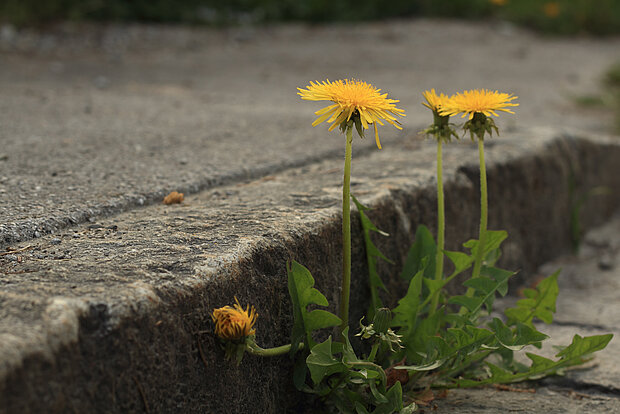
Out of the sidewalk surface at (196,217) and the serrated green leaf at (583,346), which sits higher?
the sidewalk surface at (196,217)

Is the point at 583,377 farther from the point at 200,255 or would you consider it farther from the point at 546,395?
the point at 200,255

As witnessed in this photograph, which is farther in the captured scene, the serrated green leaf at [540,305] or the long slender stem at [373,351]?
the serrated green leaf at [540,305]

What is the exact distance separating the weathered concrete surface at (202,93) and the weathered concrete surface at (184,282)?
158mm

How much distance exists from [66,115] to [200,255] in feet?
5.45

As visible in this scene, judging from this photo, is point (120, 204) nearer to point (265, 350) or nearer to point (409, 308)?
point (265, 350)

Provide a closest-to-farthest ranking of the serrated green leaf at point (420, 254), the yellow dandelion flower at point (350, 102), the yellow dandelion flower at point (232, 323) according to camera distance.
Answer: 1. the yellow dandelion flower at point (232, 323)
2. the yellow dandelion flower at point (350, 102)
3. the serrated green leaf at point (420, 254)

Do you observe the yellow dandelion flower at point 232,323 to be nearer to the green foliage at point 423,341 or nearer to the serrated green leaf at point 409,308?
the green foliage at point 423,341

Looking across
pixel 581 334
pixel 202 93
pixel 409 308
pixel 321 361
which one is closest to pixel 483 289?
pixel 409 308

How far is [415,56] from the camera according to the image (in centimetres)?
559

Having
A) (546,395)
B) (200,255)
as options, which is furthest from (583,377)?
(200,255)

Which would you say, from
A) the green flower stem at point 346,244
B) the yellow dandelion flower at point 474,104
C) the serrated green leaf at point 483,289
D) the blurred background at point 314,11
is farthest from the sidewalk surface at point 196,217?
the blurred background at point 314,11

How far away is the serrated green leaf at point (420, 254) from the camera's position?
1.48 metres

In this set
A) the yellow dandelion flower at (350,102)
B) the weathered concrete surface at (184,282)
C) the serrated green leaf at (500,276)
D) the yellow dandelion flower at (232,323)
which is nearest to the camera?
the weathered concrete surface at (184,282)

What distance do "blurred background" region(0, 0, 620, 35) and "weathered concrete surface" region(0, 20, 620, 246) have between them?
21 centimetres
